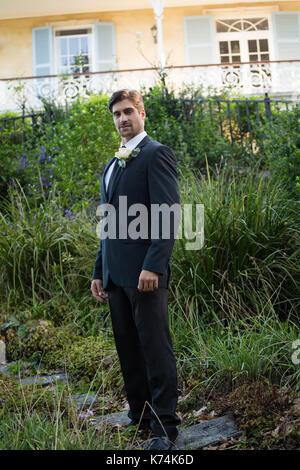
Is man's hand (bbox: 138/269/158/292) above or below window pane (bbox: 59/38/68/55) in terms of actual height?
below

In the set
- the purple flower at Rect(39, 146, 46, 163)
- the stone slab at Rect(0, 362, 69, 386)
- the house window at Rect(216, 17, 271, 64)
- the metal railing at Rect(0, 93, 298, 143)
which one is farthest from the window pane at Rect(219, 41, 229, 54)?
the stone slab at Rect(0, 362, 69, 386)

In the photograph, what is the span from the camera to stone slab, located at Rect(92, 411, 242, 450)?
2.81 metres

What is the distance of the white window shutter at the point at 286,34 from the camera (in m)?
15.0

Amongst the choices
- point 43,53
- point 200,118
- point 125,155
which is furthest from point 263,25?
point 125,155

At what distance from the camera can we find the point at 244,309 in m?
4.34

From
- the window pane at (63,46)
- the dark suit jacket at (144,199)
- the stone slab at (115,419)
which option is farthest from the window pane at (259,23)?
the stone slab at (115,419)

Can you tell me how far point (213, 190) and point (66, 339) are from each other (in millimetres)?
2078

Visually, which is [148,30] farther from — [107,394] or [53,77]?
[107,394]

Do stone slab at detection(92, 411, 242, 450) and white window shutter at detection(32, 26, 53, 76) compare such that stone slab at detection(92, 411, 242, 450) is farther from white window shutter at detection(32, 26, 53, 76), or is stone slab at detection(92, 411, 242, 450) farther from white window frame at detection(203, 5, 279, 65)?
white window frame at detection(203, 5, 279, 65)

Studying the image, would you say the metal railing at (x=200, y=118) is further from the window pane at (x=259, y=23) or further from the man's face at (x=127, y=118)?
the window pane at (x=259, y=23)

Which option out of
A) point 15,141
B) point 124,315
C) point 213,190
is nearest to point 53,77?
point 15,141

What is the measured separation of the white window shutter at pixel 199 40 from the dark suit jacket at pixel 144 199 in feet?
42.3

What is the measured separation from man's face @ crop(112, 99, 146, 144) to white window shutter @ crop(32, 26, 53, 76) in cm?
1302

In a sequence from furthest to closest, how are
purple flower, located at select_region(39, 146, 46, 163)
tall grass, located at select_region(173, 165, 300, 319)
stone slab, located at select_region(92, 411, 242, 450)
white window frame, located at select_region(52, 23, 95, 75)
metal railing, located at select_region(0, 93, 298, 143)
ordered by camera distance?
white window frame, located at select_region(52, 23, 95, 75) → metal railing, located at select_region(0, 93, 298, 143) → purple flower, located at select_region(39, 146, 46, 163) → tall grass, located at select_region(173, 165, 300, 319) → stone slab, located at select_region(92, 411, 242, 450)
